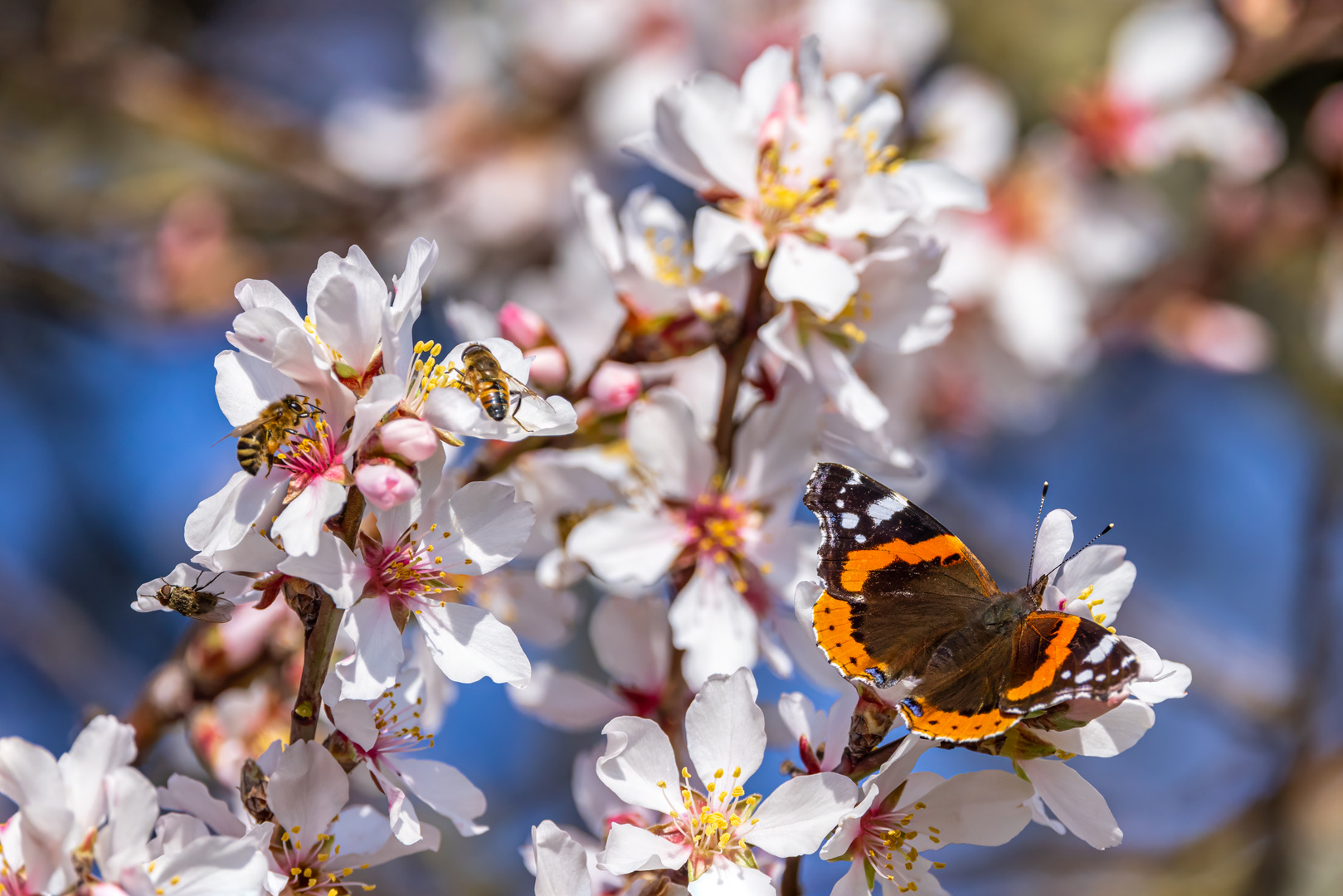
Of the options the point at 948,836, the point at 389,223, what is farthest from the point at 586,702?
the point at 389,223

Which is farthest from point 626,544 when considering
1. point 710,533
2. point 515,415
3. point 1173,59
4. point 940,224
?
point 1173,59

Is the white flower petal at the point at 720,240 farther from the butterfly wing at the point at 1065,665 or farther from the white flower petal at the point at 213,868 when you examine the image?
the white flower petal at the point at 213,868

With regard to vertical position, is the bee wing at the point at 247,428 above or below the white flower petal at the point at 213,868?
above

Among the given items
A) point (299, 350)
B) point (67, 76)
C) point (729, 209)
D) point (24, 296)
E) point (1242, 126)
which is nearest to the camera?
point (299, 350)

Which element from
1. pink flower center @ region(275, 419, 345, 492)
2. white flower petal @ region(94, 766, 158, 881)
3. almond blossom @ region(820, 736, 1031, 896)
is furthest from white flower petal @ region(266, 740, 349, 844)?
almond blossom @ region(820, 736, 1031, 896)

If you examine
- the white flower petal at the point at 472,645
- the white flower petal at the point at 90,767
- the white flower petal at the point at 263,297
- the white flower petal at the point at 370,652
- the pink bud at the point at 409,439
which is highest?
the white flower petal at the point at 263,297

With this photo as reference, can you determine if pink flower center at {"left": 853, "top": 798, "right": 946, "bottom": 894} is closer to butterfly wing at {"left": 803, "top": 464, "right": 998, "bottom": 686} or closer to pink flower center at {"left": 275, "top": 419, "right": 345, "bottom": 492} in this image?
butterfly wing at {"left": 803, "top": 464, "right": 998, "bottom": 686}

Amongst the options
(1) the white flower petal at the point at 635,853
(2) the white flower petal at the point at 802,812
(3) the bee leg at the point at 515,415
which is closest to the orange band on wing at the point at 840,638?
(2) the white flower petal at the point at 802,812

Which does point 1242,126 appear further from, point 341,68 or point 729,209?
point 341,68
